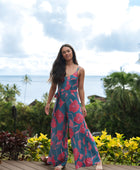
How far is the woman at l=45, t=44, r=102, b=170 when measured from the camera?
10.3 ft

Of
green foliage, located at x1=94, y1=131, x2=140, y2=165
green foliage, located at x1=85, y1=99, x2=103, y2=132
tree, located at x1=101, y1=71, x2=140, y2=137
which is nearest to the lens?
green foliage, located at x1=94, y1=131, x2=140, y2=165

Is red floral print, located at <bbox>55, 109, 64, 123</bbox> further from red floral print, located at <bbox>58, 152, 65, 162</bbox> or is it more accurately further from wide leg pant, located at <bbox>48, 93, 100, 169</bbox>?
red floral print, located at <bbox>58, 152, 65, 162</bbox>

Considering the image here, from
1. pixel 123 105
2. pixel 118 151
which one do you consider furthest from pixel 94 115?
pixel 118 151

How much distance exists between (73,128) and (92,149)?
0.37m

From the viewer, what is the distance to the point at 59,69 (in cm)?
324

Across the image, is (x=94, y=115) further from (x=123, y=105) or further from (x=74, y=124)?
(x=74, y=124)

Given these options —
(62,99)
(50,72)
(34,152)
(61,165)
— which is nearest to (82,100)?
(62,99)

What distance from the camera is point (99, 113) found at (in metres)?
6.58

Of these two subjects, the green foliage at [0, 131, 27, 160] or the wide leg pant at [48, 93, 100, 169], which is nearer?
the wide leg pant at [48, 93, 100, 169]

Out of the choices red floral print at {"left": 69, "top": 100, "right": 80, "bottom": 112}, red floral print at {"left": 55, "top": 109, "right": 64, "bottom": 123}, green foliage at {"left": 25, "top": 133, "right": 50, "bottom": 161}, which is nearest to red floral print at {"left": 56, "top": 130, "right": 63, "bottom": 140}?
red floral print at {"left": 55, "top": 109, "right": 64, "bottom": 123}

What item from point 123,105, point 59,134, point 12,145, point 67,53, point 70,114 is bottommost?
point 12,145

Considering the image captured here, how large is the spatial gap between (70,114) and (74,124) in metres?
0.14

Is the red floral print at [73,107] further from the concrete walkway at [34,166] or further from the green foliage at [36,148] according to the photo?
the green foliage at [36,148]

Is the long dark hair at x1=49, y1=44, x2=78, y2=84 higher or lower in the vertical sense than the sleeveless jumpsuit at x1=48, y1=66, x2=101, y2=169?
higher
